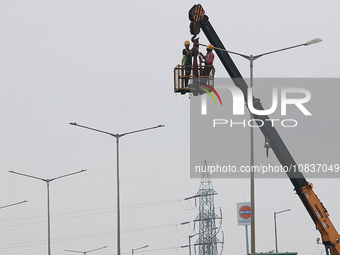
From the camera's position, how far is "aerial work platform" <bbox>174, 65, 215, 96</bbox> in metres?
34.6

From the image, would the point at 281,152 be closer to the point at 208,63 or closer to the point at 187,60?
the point at 208,63

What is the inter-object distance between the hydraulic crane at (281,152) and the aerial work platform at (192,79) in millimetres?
1718

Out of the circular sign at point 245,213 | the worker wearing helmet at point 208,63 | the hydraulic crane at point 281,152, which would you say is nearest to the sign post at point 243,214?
the circular sign at point 245,213

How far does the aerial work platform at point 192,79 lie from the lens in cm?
3459

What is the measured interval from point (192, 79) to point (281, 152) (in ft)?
18.6

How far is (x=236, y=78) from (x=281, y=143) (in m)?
3.82

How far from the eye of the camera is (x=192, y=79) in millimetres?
34812

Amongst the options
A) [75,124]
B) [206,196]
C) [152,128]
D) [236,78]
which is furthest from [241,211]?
[206,196]

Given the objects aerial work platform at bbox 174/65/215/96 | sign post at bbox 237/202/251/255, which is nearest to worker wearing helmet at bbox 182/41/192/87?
aerial work platform at bbox 174/65/215/96

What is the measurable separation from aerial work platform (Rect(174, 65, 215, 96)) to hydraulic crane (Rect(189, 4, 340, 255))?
5.64 feet

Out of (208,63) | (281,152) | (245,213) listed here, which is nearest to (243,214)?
(245,213)

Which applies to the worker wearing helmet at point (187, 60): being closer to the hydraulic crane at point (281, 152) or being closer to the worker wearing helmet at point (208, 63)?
the worker wearing helmet at point (208, 63)

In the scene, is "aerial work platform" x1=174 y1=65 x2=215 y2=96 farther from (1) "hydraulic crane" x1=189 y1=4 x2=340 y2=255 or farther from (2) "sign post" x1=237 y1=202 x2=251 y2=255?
(2) "sign post" x1=237 y1=202 x2=251 y2=255

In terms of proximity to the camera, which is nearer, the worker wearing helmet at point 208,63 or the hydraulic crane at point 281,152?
the worker wearing helmet at point 208,63
